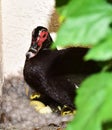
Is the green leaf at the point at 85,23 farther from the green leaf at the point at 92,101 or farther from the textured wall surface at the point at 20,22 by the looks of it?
the textured wall surface at the point at 20,22

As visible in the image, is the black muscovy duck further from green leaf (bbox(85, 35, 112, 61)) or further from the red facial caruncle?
green leaf (bbox(85, 35, 112, 61))

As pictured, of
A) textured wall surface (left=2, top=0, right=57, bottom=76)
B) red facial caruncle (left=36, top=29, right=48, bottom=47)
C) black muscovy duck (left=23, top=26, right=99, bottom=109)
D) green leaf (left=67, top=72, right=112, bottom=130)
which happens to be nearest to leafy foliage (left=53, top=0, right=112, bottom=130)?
green leaf (left=67, top=72, right=112, bottom=130)

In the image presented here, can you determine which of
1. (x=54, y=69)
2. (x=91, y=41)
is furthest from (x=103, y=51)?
(x=54, y=69)

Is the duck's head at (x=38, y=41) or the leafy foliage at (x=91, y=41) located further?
the duck's head at (x=38, y=41)

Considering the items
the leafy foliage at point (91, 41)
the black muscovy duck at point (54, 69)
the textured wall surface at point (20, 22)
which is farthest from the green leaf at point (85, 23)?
the textured wall surface at point (20, 22)

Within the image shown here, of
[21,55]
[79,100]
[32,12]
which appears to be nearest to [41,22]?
[32,12]

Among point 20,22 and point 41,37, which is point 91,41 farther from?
point 20,22

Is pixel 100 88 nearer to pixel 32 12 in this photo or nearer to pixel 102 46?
pixel 102 46
